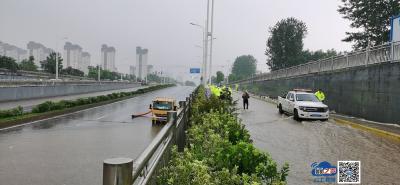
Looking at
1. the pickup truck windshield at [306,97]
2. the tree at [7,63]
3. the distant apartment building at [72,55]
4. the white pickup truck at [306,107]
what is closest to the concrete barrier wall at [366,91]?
the white pickup truck at [306,107]

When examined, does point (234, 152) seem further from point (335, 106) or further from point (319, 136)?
point (335, 106)

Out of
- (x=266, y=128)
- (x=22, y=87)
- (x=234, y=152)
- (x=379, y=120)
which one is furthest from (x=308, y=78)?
(x=234, y=152)

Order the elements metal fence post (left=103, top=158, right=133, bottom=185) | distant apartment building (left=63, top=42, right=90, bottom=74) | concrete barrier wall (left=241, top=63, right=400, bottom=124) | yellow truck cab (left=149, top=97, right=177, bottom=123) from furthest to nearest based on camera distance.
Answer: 1. distant apartment building (left=63, top=42, right=90, bottom=74)
2. yellow truck cab (left=149, top=97, right=177, bottom=123)
3. concrete barrier wall (left=241, top=63, right=400, bottom=124)
4. metal fence post (left=103, top=158, right=133, bottom=185)

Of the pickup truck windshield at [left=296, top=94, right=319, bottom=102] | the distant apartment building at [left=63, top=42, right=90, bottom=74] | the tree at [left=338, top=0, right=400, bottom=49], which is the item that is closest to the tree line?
the tree at [left=338, top=0, right=400, bottom=49]

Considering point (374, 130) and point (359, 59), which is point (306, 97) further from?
point (374, 130)

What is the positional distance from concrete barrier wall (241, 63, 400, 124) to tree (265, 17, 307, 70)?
51.4m

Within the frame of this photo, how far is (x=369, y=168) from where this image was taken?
32.2ft

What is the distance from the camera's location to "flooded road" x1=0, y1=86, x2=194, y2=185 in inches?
353

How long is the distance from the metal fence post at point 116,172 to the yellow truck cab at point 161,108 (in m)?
19.7

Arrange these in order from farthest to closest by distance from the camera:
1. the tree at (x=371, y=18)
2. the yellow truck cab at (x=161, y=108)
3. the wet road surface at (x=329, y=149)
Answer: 1. the tree at (x=371, y=18)
2. the yellow truck cab at (x=161, y=108)
3. the wet road surface at (x=329, y=149)

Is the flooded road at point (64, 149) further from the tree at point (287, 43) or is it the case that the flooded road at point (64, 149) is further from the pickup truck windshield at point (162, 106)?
the tree at point (287, 43)

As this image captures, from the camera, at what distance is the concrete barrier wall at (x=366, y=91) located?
19531mm

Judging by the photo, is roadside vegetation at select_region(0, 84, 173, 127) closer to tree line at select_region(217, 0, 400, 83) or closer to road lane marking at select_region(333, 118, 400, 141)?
road lane marking at select_region(333, 118, 400, 141)

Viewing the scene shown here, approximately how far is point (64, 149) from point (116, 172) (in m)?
11.1
